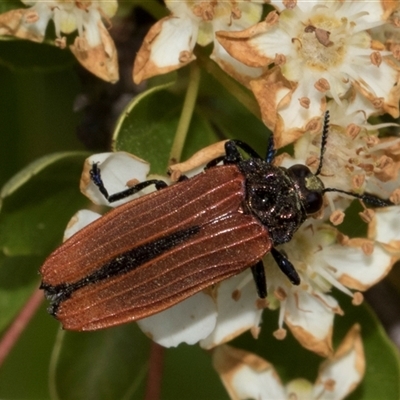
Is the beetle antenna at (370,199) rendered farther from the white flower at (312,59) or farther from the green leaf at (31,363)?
the green leaf at (31,363)

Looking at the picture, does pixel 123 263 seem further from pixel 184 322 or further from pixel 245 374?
pixel 245 374

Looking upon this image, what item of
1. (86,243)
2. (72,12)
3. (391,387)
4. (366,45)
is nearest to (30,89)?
(72,12)

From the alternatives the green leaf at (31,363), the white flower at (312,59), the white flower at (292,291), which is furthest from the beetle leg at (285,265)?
the green leaf at (31,363)

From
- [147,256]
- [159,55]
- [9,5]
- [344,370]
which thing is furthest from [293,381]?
[9,5]

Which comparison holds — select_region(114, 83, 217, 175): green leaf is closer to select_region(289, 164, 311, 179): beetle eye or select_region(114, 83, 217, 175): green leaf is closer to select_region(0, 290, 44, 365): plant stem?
select_region(289, 164, 311, 179): beetle eye

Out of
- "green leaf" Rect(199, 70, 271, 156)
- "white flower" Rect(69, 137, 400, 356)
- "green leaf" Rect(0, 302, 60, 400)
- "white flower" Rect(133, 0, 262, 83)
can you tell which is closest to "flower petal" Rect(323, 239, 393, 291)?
"white flower" Rect(69, 137, 400, 356)
